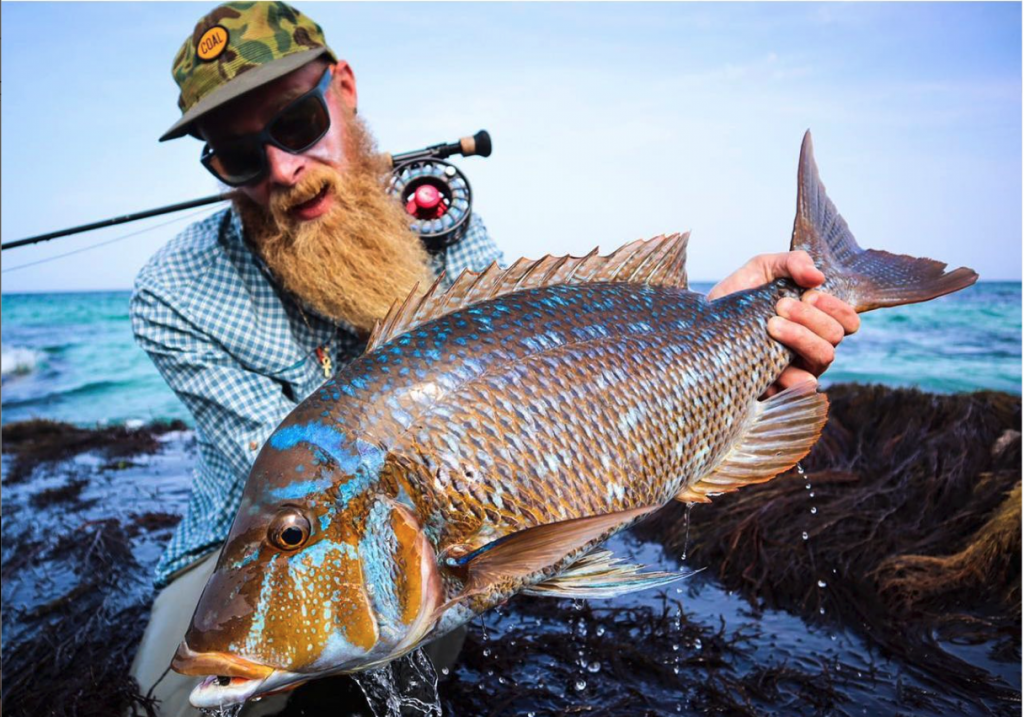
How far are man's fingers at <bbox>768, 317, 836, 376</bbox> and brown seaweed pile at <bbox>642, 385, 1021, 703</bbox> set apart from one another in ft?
4.80

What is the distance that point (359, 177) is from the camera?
3613mm

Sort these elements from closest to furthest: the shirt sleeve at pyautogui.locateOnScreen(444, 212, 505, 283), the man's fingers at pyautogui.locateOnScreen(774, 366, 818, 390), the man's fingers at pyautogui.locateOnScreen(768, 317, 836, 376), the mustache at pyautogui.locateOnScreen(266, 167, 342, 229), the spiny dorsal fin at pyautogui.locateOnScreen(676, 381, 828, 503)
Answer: the spiny dorsal fin at pyautogui.locateOnScreen(676, 381, 828, 503), the man's fingers at pyautogui.locateOnScreen(768, 317, 836, 376), the man's fingers at pyautogui.locateOnScreen(774, 366, 818, 390), the mustache at pyautogui.locateOnScreen(266, 167, 342, 229), the shirt sleeve at pyautogui.locateOnScreen(444, 212, 505, 283)

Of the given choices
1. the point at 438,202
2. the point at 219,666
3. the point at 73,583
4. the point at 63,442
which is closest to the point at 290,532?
the point at 219,666

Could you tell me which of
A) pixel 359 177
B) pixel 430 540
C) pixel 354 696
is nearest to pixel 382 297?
pixel 359 177

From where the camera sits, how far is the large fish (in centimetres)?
154

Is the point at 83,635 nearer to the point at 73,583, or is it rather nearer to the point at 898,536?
the point at 73,583

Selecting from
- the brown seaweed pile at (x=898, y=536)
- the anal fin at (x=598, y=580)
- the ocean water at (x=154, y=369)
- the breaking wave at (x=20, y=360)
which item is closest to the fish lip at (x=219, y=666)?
the anal fin at (x=598, y=580)

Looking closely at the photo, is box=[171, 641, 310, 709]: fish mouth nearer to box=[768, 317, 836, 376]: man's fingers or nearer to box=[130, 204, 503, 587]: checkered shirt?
box=[130, 204, 503, 587]: checkered shirt

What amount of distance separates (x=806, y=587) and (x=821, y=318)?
6.85ft

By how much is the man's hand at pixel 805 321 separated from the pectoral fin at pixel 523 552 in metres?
1.22

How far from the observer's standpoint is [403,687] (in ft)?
8.92

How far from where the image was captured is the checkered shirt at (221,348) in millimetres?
3113

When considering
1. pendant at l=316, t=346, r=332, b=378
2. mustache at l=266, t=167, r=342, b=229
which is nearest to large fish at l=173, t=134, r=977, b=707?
pendant at l=316, t=346, r=332, b=378

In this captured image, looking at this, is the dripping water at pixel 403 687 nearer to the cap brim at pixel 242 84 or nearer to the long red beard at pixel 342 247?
the long red beard at pixel 342 247
